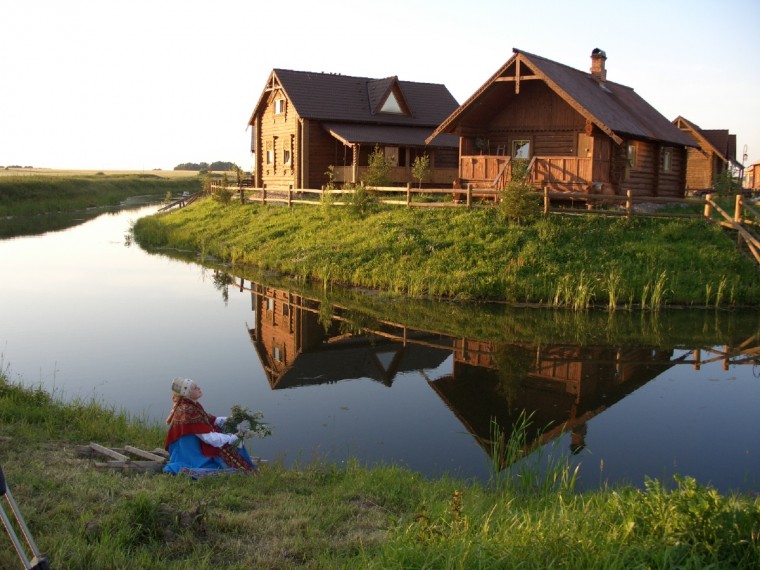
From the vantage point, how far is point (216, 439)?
7914mm

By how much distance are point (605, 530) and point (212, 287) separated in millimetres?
19583

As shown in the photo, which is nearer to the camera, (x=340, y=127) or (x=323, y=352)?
(x=323, y=352)

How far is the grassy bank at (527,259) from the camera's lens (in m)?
19.6

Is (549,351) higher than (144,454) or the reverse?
the reverse

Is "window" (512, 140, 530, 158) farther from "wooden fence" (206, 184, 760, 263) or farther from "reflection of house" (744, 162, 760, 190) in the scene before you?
"reflection of house" (744, 162, 760, 190)

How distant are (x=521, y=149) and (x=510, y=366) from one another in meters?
15.9

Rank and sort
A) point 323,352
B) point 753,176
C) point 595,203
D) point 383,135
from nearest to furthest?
point 323,352 < point 595,203 < point 383,135 < point 753,176

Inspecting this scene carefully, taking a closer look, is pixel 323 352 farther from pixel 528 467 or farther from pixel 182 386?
pixel 528 467

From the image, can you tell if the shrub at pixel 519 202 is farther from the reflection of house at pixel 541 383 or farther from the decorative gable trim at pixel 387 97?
the decorative gable trim at pixel 387 97

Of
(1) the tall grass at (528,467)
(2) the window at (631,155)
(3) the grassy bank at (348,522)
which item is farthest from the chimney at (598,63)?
(3) the grassy bank at (348,522)

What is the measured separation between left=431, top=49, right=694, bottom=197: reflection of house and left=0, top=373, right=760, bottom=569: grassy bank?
18819 millimetres

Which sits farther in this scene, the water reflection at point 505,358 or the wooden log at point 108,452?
the water reflection at point 505,358

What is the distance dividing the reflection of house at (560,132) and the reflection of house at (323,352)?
11.1 m

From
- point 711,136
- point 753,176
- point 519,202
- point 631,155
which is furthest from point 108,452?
point 753,176
